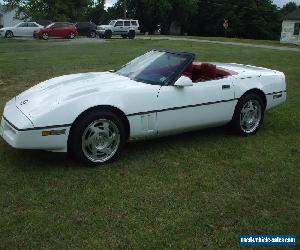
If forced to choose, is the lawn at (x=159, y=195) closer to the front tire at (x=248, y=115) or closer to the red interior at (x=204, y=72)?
the front tire at (x=248, y=115)

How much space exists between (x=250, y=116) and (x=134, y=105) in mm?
2106

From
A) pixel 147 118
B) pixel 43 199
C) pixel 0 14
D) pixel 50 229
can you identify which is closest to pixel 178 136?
pixel 147 118

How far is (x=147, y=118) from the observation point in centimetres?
516

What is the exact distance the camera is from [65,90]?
509 cm

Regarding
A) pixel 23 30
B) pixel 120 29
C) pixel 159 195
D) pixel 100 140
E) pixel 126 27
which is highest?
pixel 126 27

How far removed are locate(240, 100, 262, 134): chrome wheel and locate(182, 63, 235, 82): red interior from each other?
55 cm

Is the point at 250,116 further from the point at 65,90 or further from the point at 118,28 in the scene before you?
the point at 118,28

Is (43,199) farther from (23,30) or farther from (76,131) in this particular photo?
(23,30)

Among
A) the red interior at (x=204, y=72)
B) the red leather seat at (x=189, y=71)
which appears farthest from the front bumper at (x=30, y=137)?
the red interior at (x=204, y=72)

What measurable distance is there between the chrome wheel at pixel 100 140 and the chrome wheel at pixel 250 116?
2145 millimetres

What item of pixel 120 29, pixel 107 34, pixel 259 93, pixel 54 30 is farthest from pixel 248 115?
pixel 120 29

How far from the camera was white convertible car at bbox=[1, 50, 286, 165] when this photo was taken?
4.64m

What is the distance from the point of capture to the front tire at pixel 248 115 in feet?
20.0

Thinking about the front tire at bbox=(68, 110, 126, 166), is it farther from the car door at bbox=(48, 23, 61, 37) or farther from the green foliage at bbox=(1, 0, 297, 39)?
the green foliage at bbox=(1, 0, 297, 39)
